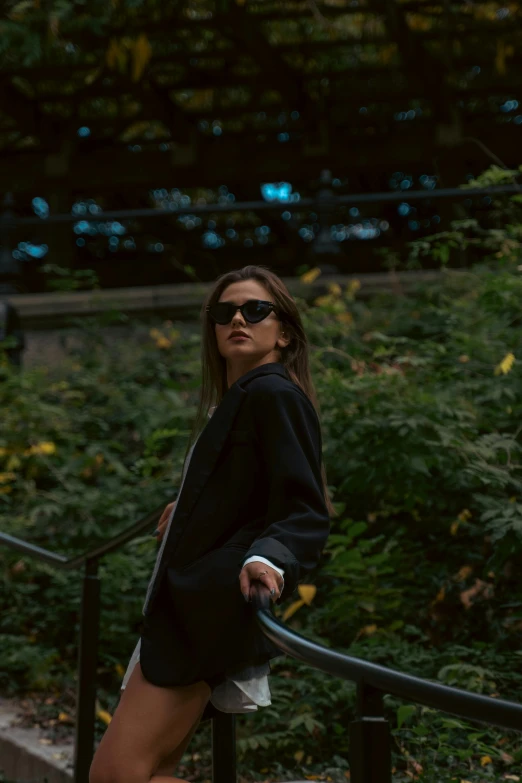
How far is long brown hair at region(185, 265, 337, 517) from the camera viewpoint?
2.55 m

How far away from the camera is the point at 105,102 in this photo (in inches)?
554

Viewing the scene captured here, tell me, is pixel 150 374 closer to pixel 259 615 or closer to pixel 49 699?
pixel 49 699

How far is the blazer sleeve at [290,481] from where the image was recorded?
211cm

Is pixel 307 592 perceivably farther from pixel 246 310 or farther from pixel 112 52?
pixel 112 52

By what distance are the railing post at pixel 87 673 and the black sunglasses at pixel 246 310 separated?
1.53 m

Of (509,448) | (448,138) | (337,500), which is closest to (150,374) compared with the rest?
(337,500)

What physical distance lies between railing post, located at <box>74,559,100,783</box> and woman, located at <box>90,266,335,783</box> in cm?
142

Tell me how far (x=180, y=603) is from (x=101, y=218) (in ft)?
26.9

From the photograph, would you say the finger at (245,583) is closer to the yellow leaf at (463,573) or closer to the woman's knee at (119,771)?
the woman's knee at (119,771)

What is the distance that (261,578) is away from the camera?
2.04m

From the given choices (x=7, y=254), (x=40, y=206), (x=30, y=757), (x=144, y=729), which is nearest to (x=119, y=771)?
(x=144, y=729)

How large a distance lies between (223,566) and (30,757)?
8.85ft

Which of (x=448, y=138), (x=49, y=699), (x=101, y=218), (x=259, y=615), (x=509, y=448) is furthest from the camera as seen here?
Answer: (x=448, y=138)

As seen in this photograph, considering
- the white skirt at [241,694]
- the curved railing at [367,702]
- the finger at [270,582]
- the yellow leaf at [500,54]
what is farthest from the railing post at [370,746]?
the yellow leaf at [500,54]
